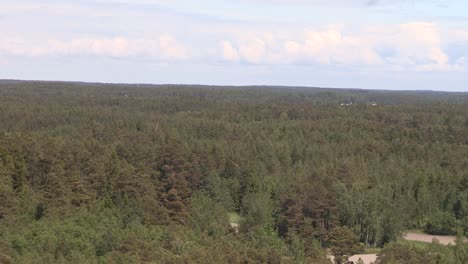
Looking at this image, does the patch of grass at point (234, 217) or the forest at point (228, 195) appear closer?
the forest at point (228, 195)

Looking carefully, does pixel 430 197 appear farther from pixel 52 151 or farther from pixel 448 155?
pixel 52 151

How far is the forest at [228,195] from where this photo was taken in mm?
37969

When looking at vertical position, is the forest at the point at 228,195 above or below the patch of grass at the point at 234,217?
above

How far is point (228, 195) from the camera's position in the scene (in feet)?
204

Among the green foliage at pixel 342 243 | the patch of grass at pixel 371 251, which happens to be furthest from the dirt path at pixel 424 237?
the green foliage at pixel 342 243

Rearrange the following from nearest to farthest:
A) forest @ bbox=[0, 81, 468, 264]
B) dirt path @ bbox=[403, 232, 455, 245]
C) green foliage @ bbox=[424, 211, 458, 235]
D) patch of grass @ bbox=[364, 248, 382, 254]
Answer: forest @ bbox=[0, 81, 468, 264] < patch of grass @ bbox=[364, 248, 382, 254] < dirt path @ bbox=[403, 232, 455, 245] < green foliage @ bbox=[424, 211, 458, 235]

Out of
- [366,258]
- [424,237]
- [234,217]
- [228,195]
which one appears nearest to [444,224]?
[424,237]

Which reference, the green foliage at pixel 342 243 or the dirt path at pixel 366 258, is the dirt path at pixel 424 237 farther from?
the green foliage at pixel 342 243

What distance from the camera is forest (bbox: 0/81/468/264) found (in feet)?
125

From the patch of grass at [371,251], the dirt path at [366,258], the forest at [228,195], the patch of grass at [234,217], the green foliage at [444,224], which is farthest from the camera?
the green foliage at [444,224]

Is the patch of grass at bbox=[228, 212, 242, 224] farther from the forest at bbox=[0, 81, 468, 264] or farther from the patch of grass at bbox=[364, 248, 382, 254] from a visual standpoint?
the patch of grass at bbox=[364, 248, 382, 254]

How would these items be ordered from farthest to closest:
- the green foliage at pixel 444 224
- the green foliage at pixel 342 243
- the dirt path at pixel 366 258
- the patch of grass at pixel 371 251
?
the green foliage at pixel 444 224, the patch of grass at pixel 371 251, the dirt path at pixel 366 258, the green foliage at pixel 342 243

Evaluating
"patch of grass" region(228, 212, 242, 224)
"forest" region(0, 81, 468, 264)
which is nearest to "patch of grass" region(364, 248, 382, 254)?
"forest" region(0, 81, 468, 264)

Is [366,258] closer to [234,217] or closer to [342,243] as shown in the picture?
[342,243]
